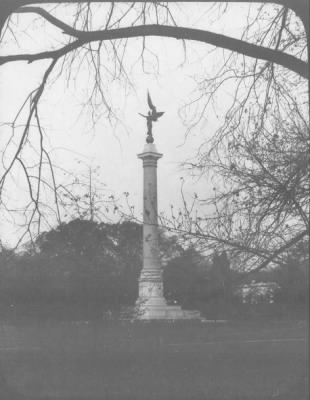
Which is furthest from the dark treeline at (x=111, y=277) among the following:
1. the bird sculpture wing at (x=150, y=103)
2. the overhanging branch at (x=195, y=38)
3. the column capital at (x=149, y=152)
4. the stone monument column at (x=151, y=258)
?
the overhanging branch at (x=195, y=38)

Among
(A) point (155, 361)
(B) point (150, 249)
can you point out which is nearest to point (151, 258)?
(B) point (150, 249)

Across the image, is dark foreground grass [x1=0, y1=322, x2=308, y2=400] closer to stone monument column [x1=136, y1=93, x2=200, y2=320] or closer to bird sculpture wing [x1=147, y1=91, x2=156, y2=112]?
stone monument column [x1=136, y1=93, x2=200, y2=320]

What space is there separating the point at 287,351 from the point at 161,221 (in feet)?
3.29

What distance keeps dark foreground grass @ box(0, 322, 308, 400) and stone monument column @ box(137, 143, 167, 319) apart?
12 cm

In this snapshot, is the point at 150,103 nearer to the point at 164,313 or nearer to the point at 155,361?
the point at 164,313

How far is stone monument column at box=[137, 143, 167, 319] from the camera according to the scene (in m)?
3.29

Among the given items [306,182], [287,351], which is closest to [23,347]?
[287,351]

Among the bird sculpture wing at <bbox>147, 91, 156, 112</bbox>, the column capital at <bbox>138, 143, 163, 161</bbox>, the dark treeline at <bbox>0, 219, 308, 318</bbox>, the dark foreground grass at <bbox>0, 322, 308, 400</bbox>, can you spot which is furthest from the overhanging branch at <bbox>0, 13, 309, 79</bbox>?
the dark foreground grass at <bbox>0, 322, 308, 400</bbox>

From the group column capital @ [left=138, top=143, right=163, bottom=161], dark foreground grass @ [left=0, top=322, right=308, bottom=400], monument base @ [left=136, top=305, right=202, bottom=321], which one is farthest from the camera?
column capital @ [left=138, top=143, right=163, bottom=161]

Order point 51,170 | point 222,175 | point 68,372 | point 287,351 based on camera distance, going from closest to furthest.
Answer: point 287,351, point 68,372, point 222,175, point 51,170

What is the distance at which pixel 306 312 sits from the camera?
3.13 m

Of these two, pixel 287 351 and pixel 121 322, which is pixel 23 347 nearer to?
pixel 121 322

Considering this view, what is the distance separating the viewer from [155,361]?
3258 mm

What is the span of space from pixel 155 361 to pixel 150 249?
636 mm
